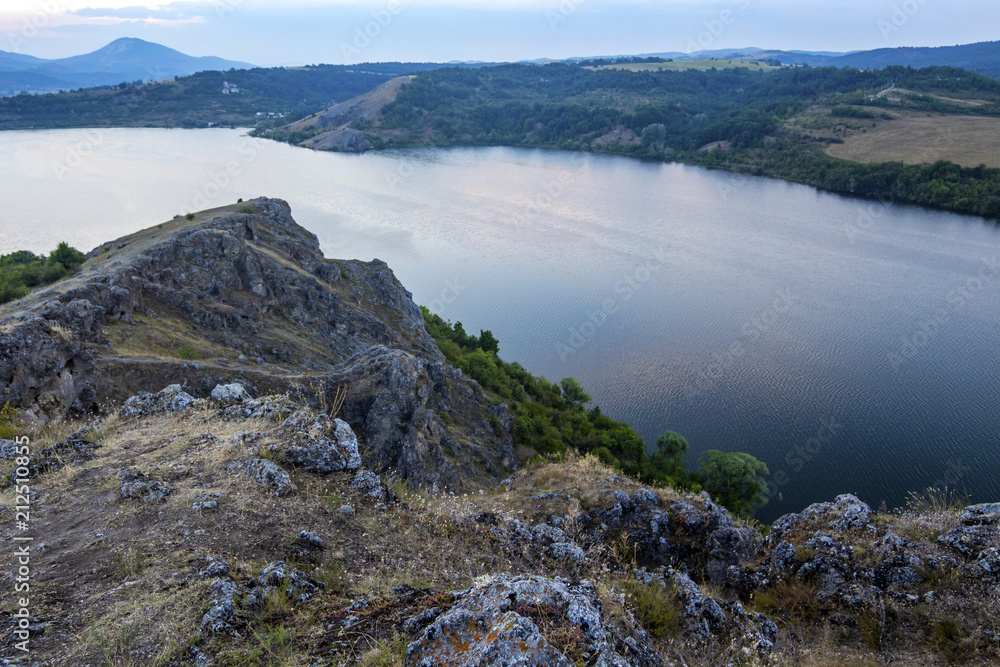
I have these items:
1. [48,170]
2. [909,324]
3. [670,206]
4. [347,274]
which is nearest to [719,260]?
[909,324]

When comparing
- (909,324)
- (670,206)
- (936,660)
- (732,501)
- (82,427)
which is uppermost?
(670,206)

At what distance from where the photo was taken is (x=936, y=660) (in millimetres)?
6234

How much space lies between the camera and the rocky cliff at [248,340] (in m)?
14.1

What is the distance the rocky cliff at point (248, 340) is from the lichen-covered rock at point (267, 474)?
5.43m

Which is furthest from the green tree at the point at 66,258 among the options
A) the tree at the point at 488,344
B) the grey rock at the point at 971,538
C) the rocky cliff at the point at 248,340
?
the grey rock at the point at 971,538

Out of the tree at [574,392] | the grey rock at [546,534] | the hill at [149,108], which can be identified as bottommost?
the tree at [574,392]

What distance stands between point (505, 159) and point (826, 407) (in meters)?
110

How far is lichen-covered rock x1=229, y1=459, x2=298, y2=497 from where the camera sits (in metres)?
7.62

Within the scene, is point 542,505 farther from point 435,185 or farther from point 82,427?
point 435,185

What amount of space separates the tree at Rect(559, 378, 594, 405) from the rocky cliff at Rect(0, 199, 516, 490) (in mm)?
7551

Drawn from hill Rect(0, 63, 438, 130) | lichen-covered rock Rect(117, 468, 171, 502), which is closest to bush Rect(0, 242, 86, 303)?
lichen-covered rock Rect(117, 468, 171, 502)

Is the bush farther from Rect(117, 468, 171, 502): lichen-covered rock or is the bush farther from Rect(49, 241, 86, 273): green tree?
Rect(117, 468, 171, 502): lichen-covered rock

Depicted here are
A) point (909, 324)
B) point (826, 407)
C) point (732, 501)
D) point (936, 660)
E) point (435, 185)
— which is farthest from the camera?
point (435, 185)

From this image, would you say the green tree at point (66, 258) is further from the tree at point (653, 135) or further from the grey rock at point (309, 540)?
the tree at point (653, 135)
